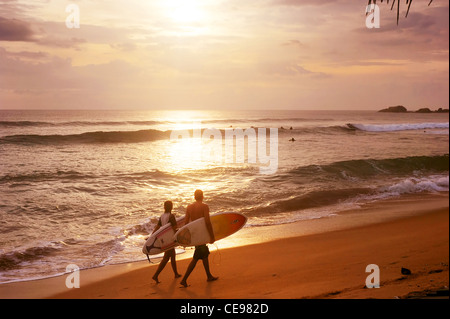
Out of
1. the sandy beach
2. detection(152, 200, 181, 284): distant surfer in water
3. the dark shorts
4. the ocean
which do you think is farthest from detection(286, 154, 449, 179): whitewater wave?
the dark shorts

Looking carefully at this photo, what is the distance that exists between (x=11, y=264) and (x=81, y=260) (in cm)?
138

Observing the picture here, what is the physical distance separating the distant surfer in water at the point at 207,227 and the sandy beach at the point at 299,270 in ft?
0.68

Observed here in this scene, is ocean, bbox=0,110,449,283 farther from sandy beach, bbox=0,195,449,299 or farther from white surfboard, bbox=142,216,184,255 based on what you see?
white surfboard, bbox=142,216,184,255

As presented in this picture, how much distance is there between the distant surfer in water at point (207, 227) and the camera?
24.6 feet

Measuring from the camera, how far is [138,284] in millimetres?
7684

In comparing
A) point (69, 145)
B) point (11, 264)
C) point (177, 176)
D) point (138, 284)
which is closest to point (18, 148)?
point (69, 145)

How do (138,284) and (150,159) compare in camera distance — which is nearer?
(138,284)

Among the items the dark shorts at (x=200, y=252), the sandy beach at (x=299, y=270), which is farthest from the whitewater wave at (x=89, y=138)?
the dark shorts at (x=200, y=252)

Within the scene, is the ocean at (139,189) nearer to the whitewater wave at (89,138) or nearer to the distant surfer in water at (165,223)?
the whitewater wave at (89,138)

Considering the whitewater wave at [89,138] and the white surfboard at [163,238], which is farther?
the whitewater wave at [89,138]

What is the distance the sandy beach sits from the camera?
650cm

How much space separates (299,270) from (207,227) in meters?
1.89

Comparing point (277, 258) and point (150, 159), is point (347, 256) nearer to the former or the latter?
point (277, 258)

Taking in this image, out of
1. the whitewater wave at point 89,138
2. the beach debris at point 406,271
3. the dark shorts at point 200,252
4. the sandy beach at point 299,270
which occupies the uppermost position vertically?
the whitewater wave at point 89,138
